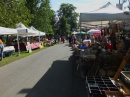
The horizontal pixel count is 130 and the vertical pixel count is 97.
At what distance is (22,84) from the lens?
5.26 metres

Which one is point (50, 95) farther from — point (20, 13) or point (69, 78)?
point (20, 13)

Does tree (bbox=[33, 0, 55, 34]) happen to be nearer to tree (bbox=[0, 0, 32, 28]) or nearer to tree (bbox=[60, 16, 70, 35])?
tree (bbox=[0, 0, 32, 28])

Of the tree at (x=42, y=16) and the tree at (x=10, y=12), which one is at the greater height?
the tree at (x=42, y=16)

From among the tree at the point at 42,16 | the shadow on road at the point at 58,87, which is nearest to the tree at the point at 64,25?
the tree at the point at 42,16

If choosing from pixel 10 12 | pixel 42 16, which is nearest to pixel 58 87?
pixel 10 12

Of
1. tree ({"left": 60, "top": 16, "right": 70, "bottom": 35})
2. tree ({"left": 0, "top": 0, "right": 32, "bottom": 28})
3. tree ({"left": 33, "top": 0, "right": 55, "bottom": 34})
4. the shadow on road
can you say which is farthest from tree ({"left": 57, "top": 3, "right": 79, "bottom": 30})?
the shadow on road

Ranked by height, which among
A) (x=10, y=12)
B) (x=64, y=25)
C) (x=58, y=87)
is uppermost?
(x=64, y=25)

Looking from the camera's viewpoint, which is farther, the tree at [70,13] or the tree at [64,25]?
the tree at [70,13]

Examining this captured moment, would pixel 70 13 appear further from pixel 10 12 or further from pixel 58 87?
pixel 58 87

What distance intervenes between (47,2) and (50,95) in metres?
32.3

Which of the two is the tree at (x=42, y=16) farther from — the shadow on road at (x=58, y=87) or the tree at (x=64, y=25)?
the shadow on road at (x=58, y=87)

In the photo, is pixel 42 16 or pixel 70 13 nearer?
pixel 42 16

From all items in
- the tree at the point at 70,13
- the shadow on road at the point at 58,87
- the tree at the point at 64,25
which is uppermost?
the tree at the point at 70,13

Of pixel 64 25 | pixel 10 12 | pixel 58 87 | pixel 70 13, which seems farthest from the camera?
pixel 70 13
